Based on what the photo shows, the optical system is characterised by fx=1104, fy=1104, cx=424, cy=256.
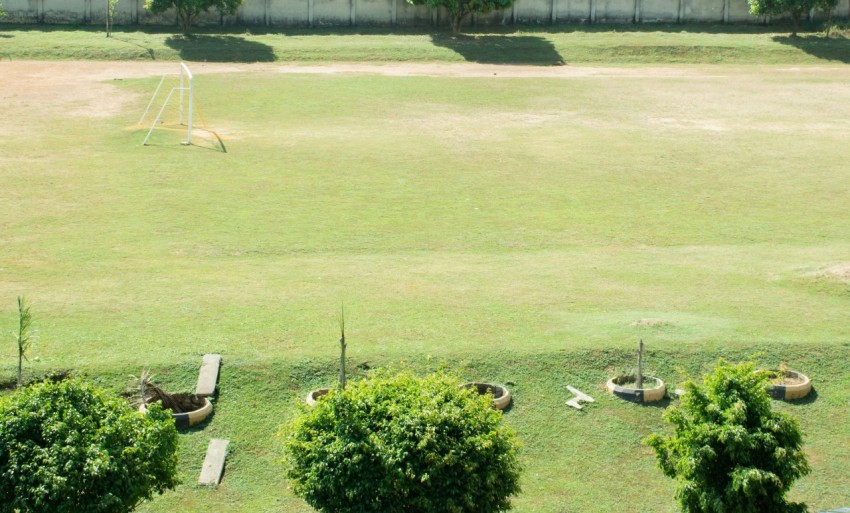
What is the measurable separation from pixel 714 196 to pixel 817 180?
420cm

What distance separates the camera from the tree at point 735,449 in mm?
13031

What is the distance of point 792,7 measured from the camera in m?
55.8

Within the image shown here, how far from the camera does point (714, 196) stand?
33438 millimetres

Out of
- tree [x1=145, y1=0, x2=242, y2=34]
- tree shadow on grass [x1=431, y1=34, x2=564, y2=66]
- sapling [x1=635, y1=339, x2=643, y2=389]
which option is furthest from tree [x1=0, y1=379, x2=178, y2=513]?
tree [x1=145, y1=0, x2=242, y2=34]

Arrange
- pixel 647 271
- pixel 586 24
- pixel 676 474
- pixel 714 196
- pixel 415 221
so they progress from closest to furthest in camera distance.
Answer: pixel 676 474
pixel 647 271
pixel 415 221
pixel 714 196
pixel 586 24

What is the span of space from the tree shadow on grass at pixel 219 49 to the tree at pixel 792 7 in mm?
24857

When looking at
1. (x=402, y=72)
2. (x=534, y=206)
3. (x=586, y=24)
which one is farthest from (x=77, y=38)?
(x=534, y=206)

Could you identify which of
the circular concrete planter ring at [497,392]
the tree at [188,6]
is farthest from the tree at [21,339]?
the tree at [188,6]

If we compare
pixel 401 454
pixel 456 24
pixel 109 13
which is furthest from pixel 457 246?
pixel 109 13

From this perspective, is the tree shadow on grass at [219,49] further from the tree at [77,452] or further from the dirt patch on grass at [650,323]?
the tree at [77,452]

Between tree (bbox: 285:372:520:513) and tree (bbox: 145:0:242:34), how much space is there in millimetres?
43326

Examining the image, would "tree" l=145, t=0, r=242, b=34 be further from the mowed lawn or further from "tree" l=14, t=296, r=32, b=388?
"tree" l=14, t=296, r=32, b=388

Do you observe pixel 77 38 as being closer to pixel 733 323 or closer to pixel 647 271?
pixel 647 271

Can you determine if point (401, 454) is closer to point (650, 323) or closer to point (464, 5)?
point (650, 323)
